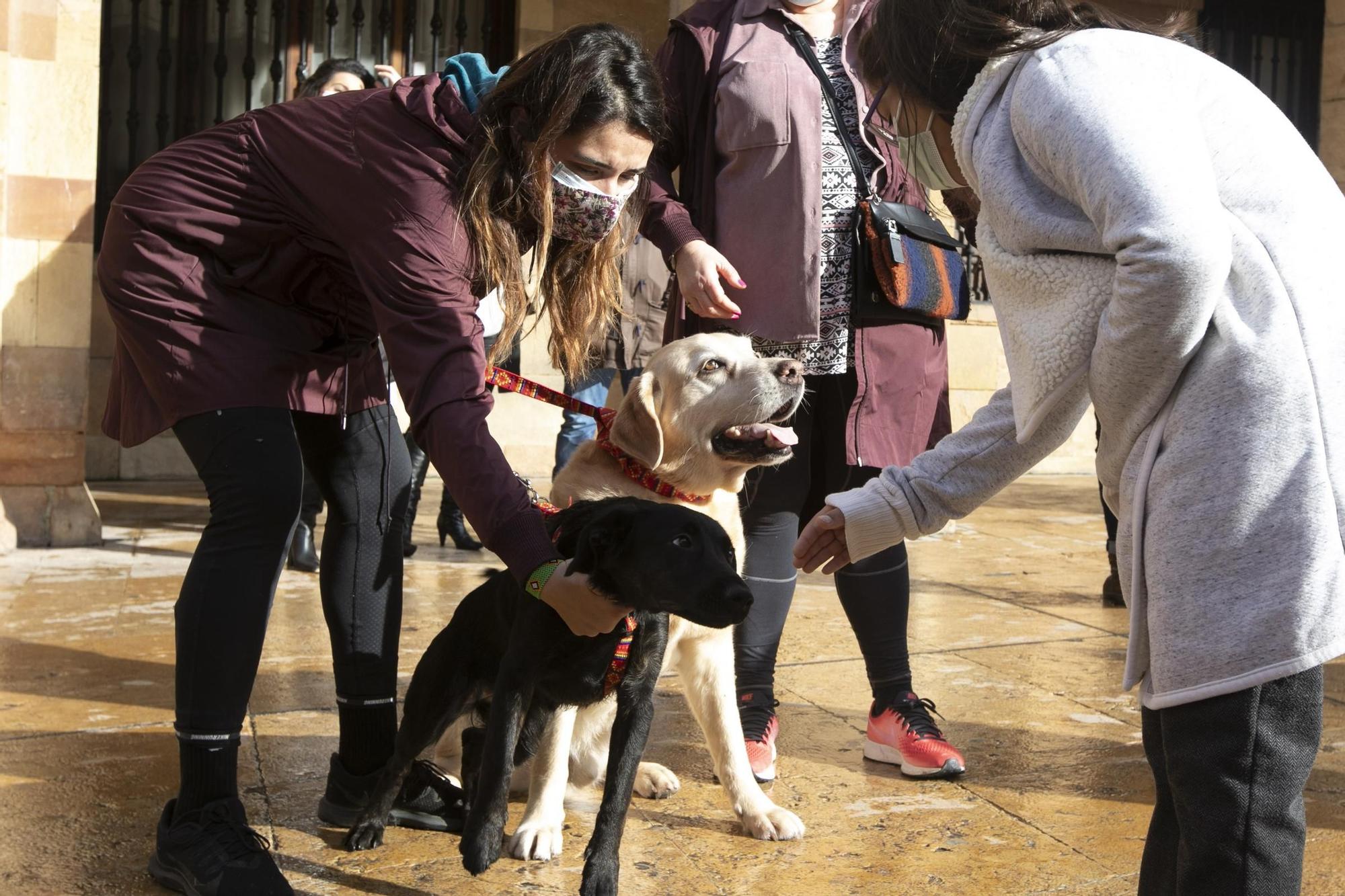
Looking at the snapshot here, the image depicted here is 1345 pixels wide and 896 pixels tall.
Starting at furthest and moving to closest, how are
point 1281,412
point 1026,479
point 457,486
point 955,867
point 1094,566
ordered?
point 1026,479 < point 1094,566 < point 955,867 < point 457,486 < point 1281,412

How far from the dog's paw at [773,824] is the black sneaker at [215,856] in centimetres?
99

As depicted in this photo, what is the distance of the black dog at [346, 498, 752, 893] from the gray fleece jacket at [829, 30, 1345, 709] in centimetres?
72

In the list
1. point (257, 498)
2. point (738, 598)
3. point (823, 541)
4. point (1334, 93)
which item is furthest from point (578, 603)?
point (1334, 93)

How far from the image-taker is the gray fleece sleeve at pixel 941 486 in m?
2.08

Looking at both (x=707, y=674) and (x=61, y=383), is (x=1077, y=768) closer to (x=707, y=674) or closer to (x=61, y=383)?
(x=707, y=674)

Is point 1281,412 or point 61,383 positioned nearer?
point 1281,412

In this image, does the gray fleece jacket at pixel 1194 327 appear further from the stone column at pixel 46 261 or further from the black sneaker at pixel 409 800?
the stone column at pixel 46 261

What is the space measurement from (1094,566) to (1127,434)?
509cm

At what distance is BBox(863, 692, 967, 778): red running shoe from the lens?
10.8 feet

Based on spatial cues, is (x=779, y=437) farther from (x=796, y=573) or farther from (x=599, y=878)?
(x=599, y=878)

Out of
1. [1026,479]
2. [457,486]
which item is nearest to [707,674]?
[457,486]

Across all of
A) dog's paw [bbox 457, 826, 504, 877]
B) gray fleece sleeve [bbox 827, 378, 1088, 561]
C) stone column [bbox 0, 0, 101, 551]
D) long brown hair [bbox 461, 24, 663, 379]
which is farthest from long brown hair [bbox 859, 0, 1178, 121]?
stone column [bbox 0, 0, 101, 551]

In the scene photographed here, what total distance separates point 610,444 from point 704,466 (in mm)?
232

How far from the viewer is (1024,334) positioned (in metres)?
1.79
